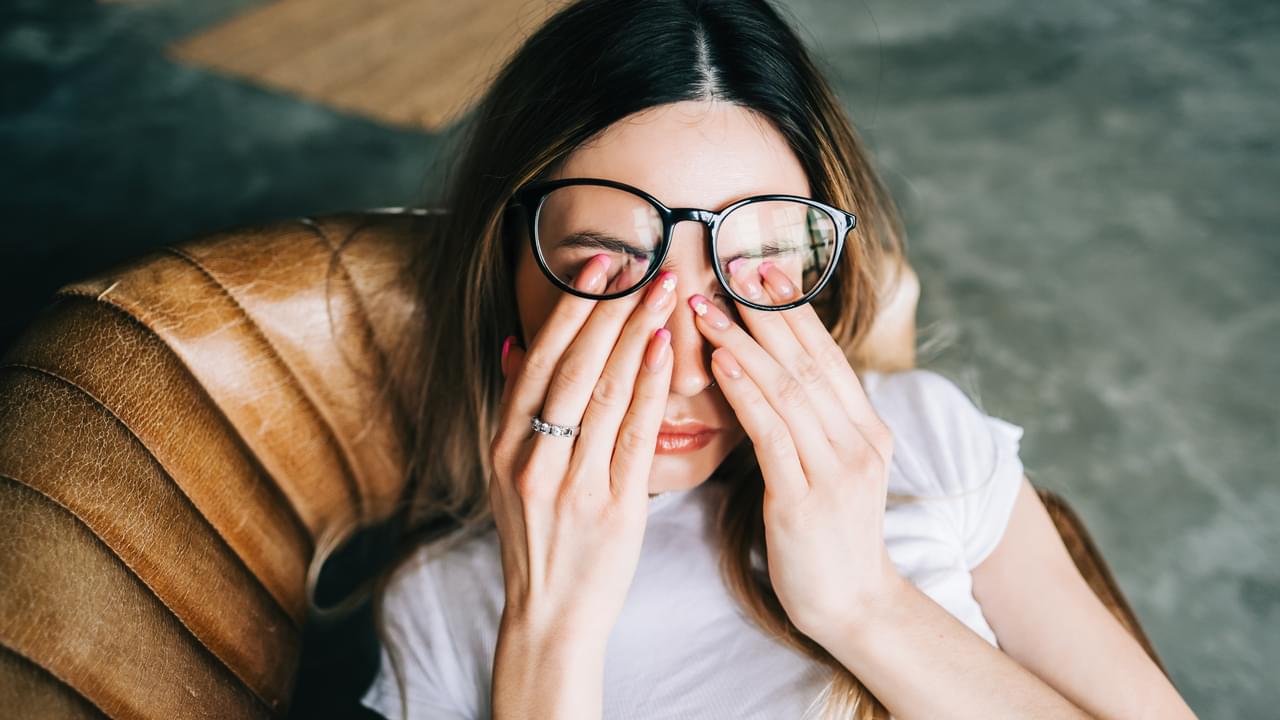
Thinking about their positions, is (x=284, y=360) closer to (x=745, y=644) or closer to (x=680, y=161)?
(x=680, y=161)

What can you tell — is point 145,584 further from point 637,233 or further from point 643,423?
point 637,233

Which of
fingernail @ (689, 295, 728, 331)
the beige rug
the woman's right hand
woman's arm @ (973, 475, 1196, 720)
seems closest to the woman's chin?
the woman's right hand

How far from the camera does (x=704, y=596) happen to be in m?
1.30

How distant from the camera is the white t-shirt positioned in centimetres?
122

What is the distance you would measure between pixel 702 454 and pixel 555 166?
0.45 metres

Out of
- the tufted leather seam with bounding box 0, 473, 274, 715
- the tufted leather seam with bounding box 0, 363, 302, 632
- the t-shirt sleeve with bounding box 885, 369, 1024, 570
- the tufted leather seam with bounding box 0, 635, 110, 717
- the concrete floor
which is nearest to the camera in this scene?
the tufted leather seam with bounding box 0, 635, 110, 717

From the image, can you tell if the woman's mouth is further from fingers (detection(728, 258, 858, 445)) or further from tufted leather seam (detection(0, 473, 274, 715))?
tufted leather seam (detection(0, 473, 274, 715))

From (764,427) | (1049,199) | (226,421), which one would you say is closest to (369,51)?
(1049,199)

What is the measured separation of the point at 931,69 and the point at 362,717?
12.4ft

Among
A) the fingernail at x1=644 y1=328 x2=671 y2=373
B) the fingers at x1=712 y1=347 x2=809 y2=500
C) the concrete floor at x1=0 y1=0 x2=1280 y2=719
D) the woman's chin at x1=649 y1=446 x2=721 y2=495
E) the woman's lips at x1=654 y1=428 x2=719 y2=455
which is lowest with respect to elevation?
the concrete floor at x1=0 y1=0 x2=1280 y2=719

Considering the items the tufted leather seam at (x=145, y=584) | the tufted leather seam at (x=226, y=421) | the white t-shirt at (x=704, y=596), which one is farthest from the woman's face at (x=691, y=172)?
the tufted leather seam at (x=145, y=584)

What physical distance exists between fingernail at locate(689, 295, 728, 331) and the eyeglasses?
1.2 inches

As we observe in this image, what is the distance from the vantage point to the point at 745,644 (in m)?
1.25

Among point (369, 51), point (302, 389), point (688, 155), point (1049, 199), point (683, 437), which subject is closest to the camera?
point (688, 155)
